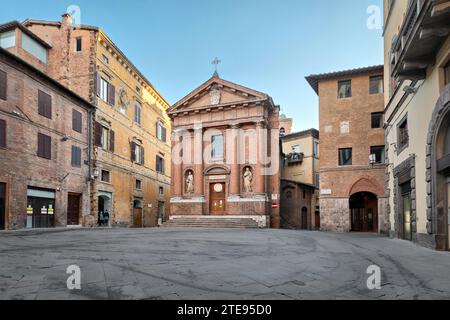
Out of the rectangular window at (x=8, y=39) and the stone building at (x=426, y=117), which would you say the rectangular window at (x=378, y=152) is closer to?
the stone building at (x=426, y=117)

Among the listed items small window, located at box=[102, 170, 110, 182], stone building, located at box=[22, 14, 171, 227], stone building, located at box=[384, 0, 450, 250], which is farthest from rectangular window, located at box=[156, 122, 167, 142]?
stone building, located at box=[384, 0, 450, 250]

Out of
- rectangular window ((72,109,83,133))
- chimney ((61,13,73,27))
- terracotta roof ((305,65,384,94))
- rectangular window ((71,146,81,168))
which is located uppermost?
chimney ((61,13,73,27))

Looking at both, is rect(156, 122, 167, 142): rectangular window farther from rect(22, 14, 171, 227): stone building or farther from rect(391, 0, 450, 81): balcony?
rect(391, 0, 450, 81): balcony

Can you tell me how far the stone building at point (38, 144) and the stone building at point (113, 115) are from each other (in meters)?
1.21

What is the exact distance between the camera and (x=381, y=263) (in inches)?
303

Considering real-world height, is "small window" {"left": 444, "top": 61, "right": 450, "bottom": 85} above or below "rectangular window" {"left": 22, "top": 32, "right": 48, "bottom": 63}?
below

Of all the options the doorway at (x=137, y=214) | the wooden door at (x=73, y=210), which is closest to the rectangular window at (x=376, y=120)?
the doorway at (x=137, y=214)

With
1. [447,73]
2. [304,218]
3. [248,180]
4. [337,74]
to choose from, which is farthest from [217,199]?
[447,73]

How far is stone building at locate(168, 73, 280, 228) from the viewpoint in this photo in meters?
28.7

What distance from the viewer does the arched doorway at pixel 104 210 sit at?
27.0 meters

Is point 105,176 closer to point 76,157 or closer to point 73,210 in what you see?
point 76,157

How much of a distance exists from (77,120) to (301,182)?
2188cm

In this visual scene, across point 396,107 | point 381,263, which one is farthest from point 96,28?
point 381,263

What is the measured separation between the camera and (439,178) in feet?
33.0
